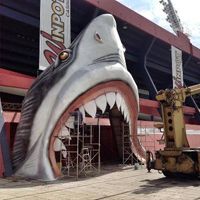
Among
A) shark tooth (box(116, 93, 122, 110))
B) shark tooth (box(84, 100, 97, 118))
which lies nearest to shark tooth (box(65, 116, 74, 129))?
shark tooth (box(84, 100, 97, 118))

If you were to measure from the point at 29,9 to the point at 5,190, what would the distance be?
15434mm

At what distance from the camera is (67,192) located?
370 inches

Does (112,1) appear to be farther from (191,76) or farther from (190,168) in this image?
(191,76)

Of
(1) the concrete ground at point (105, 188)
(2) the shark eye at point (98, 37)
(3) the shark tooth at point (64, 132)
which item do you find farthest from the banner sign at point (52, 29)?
(1) the concrete ground at point (105, 188)

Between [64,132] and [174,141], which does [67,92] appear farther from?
[174,141]

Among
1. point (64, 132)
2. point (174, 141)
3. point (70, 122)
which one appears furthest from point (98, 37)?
point (174, 141)

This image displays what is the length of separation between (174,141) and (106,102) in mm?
2777

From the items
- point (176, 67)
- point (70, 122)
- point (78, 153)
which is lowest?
point (78, 153)

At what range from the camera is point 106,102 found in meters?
12.5

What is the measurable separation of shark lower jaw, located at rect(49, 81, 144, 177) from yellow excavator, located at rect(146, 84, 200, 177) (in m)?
1.30

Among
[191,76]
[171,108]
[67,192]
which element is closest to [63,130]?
[67,192]

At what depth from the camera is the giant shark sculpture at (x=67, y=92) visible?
10.9m

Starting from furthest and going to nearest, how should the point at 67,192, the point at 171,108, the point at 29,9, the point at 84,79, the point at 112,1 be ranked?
the point at 112,1 → the point at 29,9 → the point at 171,108 → the point at 84,79 → the point at 67,192

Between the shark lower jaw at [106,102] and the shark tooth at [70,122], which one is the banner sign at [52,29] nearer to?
the shark lower jaw at [106,102]
